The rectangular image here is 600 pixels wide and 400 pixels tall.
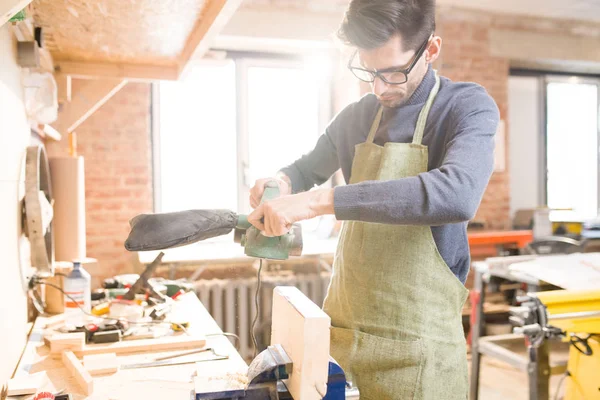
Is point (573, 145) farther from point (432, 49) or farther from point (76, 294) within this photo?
point (76, 294)

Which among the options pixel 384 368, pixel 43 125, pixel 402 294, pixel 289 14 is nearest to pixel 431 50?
pixel 402 294

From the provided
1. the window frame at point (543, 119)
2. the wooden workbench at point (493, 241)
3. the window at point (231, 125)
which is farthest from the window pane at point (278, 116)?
the window frame at point (543, 119)

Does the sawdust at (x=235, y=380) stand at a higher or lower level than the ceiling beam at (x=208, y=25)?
lower

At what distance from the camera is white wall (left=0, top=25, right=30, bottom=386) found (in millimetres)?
1342

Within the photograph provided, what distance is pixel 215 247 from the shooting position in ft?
14.1

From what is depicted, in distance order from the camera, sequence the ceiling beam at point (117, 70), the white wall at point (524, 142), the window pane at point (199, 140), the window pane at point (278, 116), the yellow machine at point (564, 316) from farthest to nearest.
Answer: the white wall at point (524, 142)
the window pane at point (278, 116)
the window pane at point (199, 140)
the ceiling beam at point (117, 70)
the yellow machine at point (564, 316)

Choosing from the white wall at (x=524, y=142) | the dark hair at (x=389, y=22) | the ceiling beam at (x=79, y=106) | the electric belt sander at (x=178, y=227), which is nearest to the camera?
the electric belt sander at (x=178, y=227)

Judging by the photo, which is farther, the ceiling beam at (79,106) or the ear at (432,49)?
the ceiling beam at (79,106)

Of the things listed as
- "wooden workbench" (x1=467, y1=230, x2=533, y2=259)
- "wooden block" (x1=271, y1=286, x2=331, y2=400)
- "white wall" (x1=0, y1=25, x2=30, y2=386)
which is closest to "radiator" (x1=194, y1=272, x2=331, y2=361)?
"wooden workbench" (x1=467, y1=230, x2=533, y2=259)

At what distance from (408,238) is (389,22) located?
0.48 metres

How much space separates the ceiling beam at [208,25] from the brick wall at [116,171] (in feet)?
7.03

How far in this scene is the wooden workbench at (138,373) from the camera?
1.23 m

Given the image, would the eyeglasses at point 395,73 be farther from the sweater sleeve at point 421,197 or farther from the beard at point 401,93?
the sweater sleeve at point 421,197

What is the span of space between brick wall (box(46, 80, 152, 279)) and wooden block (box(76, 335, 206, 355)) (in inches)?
99.4
